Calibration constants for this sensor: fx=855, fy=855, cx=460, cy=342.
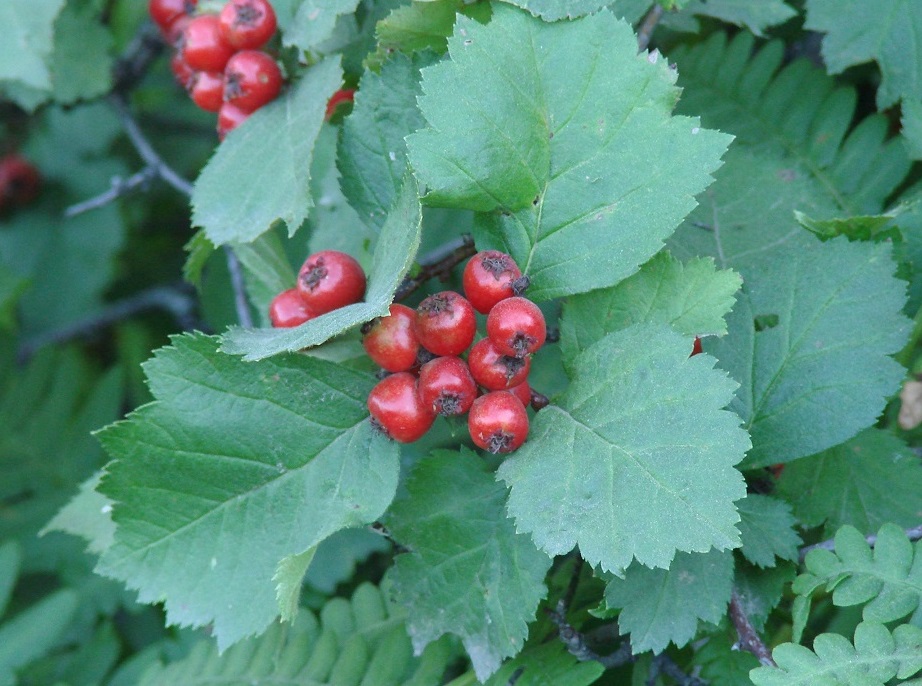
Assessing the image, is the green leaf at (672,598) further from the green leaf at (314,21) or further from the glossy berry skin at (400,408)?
the green leaf at (314,21)

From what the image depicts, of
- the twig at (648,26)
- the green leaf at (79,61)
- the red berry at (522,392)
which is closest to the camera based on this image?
the red berry at (522,392)

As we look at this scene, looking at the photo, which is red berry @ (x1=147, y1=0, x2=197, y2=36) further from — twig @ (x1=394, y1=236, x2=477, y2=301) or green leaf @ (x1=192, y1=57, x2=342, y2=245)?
twig @ (x1=394, y1=236, x2=477, y2=301)

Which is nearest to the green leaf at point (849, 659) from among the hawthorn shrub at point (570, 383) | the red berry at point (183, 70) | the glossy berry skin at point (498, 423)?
the hawthorn shrub at point (570, 383)

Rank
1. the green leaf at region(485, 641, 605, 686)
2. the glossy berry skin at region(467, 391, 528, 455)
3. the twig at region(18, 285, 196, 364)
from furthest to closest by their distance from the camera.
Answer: the twig at region(18, 285, 196, 364) < the green leaf at region(485, 641, 605, 686) < the glossy berry skin at region(467, 391, 528, 455)

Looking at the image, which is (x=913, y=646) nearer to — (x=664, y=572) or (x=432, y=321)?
(x=664, y=572)

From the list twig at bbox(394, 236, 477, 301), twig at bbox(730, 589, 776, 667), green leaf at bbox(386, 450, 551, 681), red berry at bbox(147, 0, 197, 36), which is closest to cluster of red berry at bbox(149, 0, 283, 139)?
red berry at bbox(147, 0, 197, 36)

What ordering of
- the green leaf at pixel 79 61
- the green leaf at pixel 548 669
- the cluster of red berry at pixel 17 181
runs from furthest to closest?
the cluster of red berry at pixel 17 181 → the green leaf at pixel 79 61 → the green leaf at pixel 548 669

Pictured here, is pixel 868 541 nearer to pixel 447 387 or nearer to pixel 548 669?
pixel 548 669
